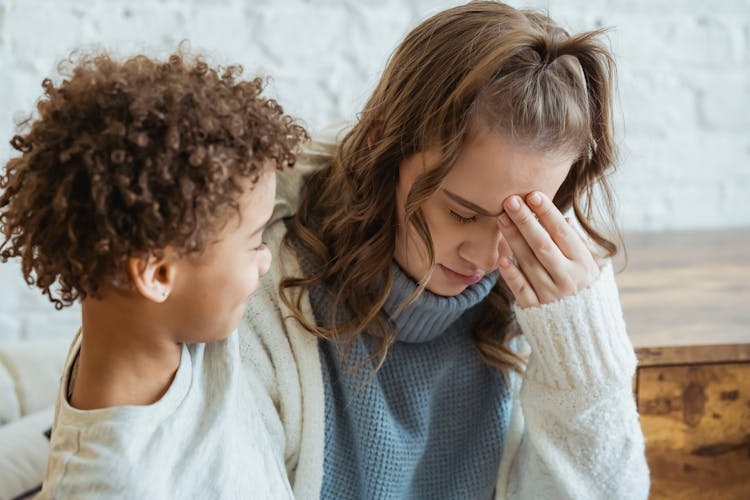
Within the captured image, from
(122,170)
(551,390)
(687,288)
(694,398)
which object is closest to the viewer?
(122,170)

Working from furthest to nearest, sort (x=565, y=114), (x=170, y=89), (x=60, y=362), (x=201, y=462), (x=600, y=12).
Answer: (x=600, y=12) < (x=60, y=362) < (x=565, y=114) < (x=201, y=462) < (x=170, y=89)

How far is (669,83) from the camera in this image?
187cm

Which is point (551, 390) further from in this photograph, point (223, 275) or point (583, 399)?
point (223, 275)

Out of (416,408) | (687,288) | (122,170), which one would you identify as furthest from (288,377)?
(687,288)

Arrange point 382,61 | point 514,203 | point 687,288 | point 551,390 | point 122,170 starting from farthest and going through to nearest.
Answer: point 382,61, point 687,288, point 551,390, point 514,203, point 122,170

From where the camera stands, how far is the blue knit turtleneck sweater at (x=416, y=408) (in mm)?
1084

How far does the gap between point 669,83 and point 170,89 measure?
1396 millimetres

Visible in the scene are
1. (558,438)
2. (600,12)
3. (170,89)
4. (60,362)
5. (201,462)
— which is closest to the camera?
(170,89)

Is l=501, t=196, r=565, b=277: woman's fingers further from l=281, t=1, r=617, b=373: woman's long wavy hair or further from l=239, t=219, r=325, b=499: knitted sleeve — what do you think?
l=239, t=219, r=325, b=499: knitted sleeve

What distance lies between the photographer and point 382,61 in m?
1.68

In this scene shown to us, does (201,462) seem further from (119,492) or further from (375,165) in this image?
(375,165)

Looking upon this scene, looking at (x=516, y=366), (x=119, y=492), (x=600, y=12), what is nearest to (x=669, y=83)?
(x=600, y=12)

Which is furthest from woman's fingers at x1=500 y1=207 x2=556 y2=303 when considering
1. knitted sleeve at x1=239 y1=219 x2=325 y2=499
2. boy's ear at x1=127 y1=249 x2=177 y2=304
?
boy's ear at x1=127 y1=249 x2=177 y2=304

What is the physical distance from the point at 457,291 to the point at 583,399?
0.60ft
